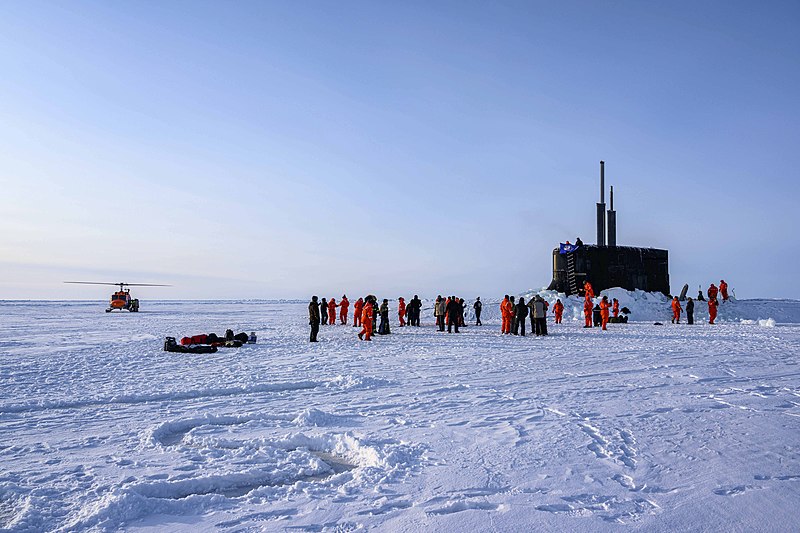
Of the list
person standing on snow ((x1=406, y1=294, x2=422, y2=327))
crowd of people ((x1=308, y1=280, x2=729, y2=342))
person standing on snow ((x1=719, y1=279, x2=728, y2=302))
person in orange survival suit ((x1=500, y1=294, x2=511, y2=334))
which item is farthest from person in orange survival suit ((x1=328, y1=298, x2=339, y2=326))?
person standing on snow ((x1=719, y1=279, x2=728, y2=302))

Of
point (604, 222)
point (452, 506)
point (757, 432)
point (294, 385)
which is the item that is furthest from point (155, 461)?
point (604, 222)

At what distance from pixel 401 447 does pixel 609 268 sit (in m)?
29.7

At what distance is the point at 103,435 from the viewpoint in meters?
5.68

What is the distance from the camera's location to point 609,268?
3212 cm

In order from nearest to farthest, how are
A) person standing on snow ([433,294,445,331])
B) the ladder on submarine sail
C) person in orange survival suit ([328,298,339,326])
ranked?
person standing on snow ([433,294,445,331]) < person in orange survival suit ([328,298,339,326]) < the ladder on submarine sail

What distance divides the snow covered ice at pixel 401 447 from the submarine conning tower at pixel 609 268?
2113cm

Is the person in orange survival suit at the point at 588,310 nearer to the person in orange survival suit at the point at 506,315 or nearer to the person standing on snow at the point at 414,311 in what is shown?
the person in orange survival suit at the point at 506,315

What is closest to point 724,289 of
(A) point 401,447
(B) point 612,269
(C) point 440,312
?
(B) point 612,269

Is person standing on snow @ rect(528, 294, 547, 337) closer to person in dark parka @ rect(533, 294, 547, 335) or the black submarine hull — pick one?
person in dark parka @ rect(533, 294, 547, 335)

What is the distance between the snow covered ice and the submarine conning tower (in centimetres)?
2113

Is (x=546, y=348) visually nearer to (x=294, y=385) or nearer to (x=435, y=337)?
(x=435, y=337)

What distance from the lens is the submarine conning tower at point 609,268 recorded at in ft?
104

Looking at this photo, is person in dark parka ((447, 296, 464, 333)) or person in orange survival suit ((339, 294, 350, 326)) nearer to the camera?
person in dark parka ((447, 296, 464, 333))

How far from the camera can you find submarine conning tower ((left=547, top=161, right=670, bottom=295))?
31688mm
